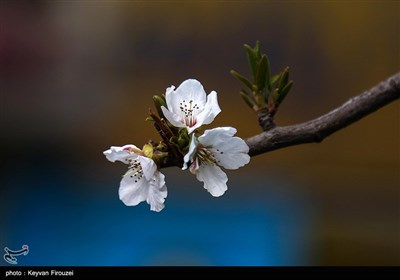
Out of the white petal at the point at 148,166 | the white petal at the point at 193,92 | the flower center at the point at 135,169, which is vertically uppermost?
the white petal at the point at 193,92

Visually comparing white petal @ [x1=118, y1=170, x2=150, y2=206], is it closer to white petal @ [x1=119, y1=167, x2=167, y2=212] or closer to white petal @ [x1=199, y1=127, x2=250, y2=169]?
white petal @ [x1=119, y1=167, x2=167, y2=212]

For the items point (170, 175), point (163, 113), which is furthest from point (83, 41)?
point (163, 113)

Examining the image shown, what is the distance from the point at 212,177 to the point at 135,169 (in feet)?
0.40

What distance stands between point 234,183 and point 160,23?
2.74 feet

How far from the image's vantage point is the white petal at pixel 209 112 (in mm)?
842

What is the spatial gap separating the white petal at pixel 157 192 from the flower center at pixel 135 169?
1.7 inches

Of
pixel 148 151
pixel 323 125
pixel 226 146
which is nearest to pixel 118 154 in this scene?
pixel 148 151

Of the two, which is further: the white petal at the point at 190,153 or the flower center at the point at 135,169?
the flower center at the point at 135,169

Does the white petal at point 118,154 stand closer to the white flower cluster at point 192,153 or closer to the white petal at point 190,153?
the white flower cluster at point 192,153

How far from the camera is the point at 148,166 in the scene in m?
0.81

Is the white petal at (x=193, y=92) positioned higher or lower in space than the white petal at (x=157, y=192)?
higher

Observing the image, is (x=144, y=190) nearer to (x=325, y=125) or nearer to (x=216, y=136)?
(x=216, y=136)

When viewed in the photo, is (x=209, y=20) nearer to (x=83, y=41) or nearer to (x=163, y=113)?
(x=83, y=41)

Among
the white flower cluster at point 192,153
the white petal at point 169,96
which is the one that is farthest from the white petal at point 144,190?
the white petal at point 169,96
